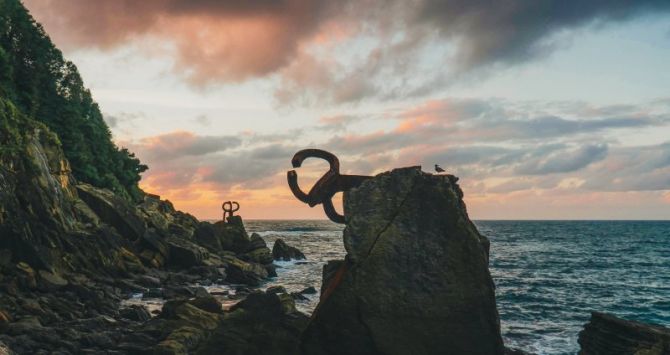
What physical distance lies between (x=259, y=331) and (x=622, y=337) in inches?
285

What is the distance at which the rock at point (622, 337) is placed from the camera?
28.7ft

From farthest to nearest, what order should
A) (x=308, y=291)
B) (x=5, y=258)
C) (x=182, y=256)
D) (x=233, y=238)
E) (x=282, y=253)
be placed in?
(x=282, y=253)
(x=233, y=238)
(x=182, y=256)
(x=308, y=291)
(x=5, y=258)

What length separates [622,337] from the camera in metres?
9.44

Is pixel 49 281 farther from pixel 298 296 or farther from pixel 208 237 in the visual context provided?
pixel 208 237

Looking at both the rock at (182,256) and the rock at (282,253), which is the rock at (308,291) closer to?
the rock at (182,256)

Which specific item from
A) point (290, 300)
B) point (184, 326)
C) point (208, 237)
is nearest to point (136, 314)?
point (184, 326)

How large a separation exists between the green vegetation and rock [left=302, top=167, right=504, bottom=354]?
3755cm

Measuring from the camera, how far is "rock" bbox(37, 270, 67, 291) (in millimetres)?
19469

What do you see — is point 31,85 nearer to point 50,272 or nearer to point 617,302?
point 50,272

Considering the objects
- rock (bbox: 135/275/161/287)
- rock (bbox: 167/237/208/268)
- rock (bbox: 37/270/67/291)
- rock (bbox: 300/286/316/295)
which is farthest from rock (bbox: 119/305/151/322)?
rock (bbox: 167/237/208/268)

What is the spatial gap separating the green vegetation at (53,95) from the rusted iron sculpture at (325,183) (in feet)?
123

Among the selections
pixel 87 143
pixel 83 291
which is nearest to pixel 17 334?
pixel 83 291

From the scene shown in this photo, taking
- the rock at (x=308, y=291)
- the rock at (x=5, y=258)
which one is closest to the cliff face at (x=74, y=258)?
the rock at (x=5, y=258)

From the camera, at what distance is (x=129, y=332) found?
14.6 meters
